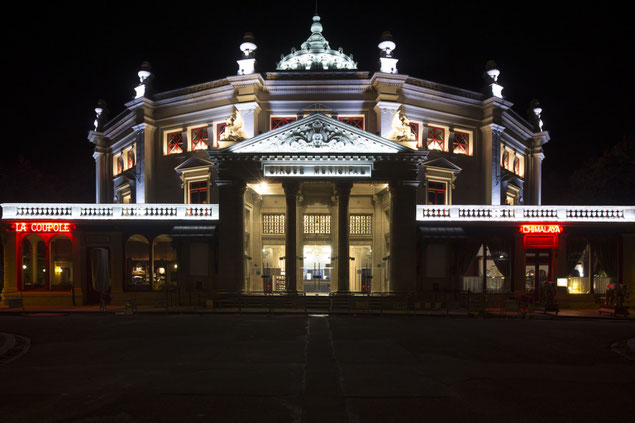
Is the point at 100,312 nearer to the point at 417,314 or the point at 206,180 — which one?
the point at 206,180

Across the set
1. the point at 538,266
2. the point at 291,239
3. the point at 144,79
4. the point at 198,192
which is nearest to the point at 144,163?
the point at 198,192

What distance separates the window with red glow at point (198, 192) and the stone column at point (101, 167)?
10.2 metres

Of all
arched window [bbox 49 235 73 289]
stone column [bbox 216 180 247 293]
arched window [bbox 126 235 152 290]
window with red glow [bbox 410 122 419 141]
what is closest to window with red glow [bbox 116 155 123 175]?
arched window [bbox 49 235 73 289]

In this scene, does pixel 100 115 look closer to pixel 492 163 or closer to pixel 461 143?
pixel 461 143

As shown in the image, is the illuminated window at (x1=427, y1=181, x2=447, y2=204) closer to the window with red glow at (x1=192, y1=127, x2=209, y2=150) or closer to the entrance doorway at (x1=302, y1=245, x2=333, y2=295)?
the entrance doorway at (x1=302, y1=245, x2=333, y2=295)

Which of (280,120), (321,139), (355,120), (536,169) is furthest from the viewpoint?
(536,169)

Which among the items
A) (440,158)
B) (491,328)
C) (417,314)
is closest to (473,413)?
(491,328)

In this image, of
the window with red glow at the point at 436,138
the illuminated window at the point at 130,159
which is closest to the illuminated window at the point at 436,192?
the window with red glow at the point at 436,138

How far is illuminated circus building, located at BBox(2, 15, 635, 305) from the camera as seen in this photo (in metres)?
30.7

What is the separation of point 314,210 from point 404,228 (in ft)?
26.7

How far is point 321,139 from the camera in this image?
30.5m

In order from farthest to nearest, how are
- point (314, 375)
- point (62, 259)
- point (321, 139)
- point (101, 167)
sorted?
point (101, 167), point (62, 259), point (321, 139), point (314, 375)

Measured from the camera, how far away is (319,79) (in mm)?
35719

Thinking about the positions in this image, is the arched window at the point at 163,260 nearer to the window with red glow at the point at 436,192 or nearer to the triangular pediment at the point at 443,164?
the window with red glow at the point at 436,192
